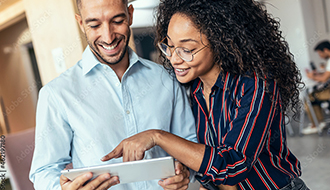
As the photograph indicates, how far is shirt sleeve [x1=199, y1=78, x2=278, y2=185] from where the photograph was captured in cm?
101

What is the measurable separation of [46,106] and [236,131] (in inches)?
28.3

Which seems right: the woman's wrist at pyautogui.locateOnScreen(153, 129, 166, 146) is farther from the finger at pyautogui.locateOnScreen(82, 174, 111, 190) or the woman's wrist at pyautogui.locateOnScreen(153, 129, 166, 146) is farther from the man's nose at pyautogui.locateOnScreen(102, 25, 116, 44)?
the man's nose at pyautogui.locateOnScreen(102, 25, 116, 44)

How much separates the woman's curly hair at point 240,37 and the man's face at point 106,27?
9.5 inches

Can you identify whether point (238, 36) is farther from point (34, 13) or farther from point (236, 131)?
point (34, 13)

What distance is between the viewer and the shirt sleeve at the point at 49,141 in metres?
1.14

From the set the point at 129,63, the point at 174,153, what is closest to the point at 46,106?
the point at 129,63

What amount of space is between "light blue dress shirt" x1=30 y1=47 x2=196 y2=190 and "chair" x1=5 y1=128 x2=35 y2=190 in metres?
0.41

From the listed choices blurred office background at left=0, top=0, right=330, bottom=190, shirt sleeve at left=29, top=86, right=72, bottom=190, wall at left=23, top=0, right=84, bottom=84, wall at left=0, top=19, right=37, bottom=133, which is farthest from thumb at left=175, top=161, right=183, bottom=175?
wall at left=0, top=19, right=37, bottom=133

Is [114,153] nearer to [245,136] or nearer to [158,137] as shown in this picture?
[158,137]

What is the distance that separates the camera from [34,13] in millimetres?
2223

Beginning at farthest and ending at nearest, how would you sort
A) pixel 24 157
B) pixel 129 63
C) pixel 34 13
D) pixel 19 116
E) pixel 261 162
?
pixel 19 116, pixel 34 13, pixel 24 157, pixel 129 63, pixel 261 162

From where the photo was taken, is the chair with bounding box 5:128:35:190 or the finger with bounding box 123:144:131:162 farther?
the chair with bounding box 5:128:35:190

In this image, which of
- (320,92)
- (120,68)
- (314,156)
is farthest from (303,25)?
(120,68)

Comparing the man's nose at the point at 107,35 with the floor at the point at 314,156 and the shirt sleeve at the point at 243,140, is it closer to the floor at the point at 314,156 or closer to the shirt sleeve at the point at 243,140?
the shirt sleeve at the point at 243,140
